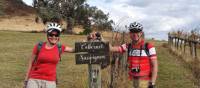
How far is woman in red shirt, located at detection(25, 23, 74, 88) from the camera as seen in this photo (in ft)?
27.8

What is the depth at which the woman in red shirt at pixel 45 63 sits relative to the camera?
27.8 feet

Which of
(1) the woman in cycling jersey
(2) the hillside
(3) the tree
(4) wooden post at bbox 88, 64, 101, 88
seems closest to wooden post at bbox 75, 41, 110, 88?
(4) wooden post at bbox 88, 64, 101, 88

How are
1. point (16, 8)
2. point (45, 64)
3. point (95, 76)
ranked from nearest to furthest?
point (45, 64)
point (95, 76)
point (16, 8)

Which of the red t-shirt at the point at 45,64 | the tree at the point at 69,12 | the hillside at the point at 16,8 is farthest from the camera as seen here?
the hillside at the point at 16,8

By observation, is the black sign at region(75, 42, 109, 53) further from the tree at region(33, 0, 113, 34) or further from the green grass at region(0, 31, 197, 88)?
the tree at region(33, 0, 113, 34)

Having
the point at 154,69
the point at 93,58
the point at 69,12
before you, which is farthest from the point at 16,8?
the point at 154,69

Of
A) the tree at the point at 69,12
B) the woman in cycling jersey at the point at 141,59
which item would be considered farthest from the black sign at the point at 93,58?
the tree at the point at 69,12

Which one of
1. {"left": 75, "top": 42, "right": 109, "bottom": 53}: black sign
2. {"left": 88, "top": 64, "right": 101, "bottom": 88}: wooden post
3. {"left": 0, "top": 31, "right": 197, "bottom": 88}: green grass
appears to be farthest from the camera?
{"left": 0, "top": 31, "right": 197, "bottom": 88}: green grass

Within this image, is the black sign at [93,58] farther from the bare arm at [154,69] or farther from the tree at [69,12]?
the tree at [69,12]

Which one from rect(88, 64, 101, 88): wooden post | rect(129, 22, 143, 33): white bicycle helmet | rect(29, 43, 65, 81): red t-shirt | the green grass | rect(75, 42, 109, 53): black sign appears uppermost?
rect(129, 22, 143, 33): white bicycle helmet

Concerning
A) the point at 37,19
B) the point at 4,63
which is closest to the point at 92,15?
the point at 37,19

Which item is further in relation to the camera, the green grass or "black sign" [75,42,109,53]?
the green grass

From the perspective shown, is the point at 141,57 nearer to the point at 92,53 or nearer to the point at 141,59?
the point at 141,59

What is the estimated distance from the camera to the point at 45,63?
8.48 m
